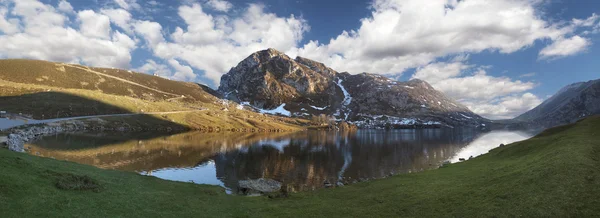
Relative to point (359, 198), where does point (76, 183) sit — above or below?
above

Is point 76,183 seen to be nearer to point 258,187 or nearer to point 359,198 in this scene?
point 258,187

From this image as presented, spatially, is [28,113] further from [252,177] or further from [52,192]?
[52,192]

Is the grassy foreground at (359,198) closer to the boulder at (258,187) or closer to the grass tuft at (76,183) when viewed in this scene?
the grass tuft at (76,183)

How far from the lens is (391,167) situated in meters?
85.3

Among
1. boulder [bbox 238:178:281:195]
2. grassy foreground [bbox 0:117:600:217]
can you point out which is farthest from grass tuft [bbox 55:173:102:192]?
boulder [bbox 238:178:281:195]

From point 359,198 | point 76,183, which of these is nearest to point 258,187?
point 359,198

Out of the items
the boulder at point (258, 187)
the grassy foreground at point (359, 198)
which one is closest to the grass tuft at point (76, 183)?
the grassy foreground at point (359, 198)

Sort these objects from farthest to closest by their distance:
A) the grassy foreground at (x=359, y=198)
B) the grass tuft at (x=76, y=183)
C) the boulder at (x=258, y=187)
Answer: the boulder at (x=258, y=187), the grass tuft at (x=76, y=183), the grassy foreground at (x=359, y=198)

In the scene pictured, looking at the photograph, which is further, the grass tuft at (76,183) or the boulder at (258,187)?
the boulder at (258,187)

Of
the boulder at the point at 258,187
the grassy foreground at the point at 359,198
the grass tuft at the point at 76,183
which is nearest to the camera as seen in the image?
the grassy foreground at the point at 359,198

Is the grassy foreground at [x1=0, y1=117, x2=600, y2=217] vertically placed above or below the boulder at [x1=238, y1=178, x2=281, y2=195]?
above

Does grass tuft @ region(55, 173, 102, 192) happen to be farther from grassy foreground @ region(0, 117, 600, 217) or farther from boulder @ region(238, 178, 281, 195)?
boulder @ region(238, 178, 281, 195)

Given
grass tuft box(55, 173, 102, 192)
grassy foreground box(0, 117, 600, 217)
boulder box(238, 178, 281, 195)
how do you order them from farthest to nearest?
boulder box(238, 178, 281, 195)
grass tuft box(55, 173, 102, 192)
grassy foreground box(0, 117, 600, 217)

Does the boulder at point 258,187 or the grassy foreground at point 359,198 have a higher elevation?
the grassy foreground at point 359,198
